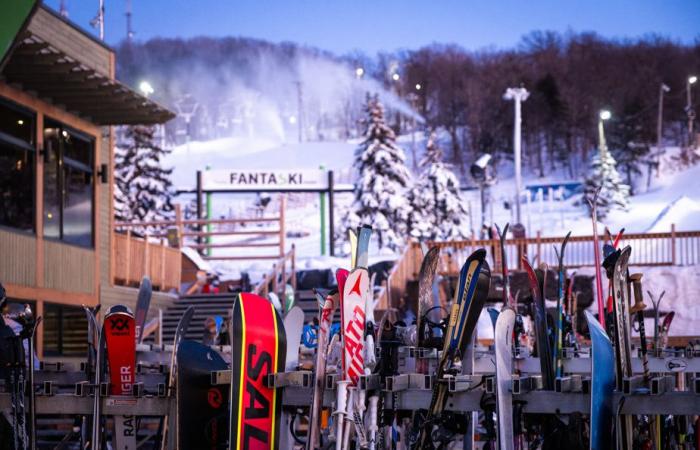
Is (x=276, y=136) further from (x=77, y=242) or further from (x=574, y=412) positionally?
(x=574, y=412)

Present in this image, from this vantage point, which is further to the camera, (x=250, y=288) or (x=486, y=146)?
(x=486, y=146)

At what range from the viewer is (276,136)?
A: 411 ft

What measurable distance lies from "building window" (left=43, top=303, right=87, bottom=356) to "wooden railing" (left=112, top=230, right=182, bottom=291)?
4.61 ft

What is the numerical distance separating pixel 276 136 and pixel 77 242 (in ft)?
355

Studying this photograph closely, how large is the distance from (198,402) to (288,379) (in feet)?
1.94

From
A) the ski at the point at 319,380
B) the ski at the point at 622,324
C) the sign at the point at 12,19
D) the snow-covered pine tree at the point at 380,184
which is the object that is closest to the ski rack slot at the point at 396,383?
the ski at the point at 319,380

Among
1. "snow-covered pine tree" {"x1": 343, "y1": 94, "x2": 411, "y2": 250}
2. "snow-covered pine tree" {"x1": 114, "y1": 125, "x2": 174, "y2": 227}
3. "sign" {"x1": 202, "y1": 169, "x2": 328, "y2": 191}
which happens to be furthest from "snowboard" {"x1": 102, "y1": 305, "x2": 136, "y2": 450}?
"snow-covered pine tree" {"x1": 114, "y1": 125, "x2": 174, "y2": 227}

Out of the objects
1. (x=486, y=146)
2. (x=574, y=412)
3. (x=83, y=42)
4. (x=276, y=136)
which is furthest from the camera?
(x=276, y=136)

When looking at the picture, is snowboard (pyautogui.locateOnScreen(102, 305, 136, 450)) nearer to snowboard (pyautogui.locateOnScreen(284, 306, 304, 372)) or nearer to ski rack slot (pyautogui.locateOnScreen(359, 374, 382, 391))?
snowboard (pyautogui.locateOnScreen(284, 306, 304, 372))

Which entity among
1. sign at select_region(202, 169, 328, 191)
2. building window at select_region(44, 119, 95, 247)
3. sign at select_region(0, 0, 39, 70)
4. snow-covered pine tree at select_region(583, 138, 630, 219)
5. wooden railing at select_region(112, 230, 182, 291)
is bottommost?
wooden railing at select_region(112, 230, 182, 291)

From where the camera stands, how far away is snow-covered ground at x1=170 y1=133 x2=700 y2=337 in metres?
25.0

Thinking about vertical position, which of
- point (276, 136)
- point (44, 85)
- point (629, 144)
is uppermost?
point (276, 136)

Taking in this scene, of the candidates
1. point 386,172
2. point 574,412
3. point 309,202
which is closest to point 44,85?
point 574,412

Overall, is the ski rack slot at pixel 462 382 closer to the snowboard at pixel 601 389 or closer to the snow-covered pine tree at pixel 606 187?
the snowboard at pixel 601 389
